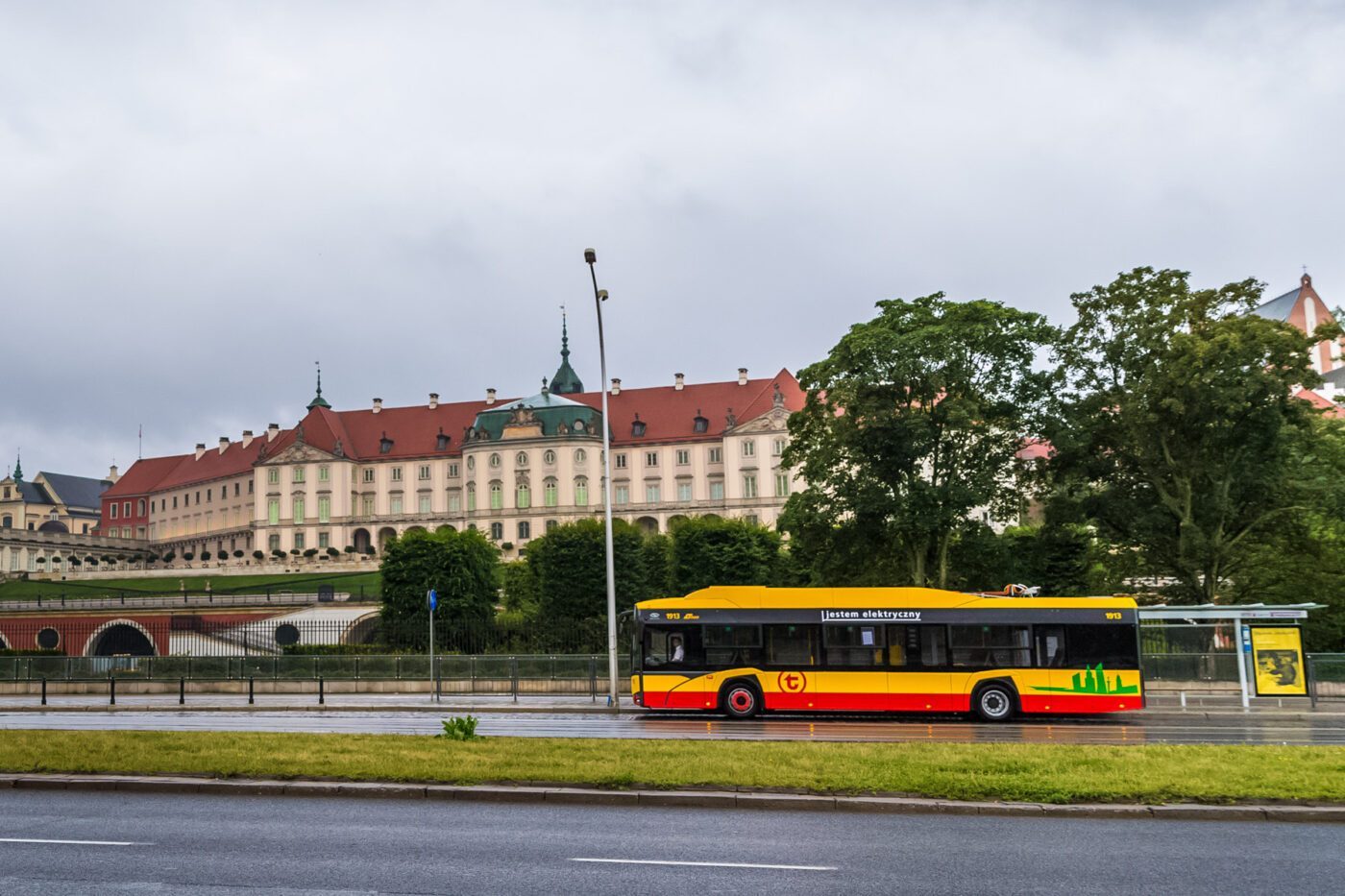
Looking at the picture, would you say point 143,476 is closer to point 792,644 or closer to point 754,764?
point 792,644

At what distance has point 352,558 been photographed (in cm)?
10356

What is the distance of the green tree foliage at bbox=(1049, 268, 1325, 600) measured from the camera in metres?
39.2

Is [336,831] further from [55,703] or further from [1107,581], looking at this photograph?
[1107,581]

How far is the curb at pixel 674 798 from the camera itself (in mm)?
13078

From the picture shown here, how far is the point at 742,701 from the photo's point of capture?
28203mm

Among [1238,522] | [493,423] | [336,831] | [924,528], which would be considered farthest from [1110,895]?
[493,423]

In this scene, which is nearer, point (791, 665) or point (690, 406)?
point (791, 665)

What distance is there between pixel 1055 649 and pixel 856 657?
458cm

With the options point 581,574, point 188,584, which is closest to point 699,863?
point 581,574

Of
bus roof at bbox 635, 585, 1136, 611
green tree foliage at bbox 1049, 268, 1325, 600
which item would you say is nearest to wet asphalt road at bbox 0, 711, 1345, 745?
bus roof at bbox 635, 585, 1136, 611

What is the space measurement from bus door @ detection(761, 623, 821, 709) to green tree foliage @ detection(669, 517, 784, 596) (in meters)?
38.2

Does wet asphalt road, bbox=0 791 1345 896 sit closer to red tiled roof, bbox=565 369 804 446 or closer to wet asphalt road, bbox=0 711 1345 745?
wet asphalt road, bbox=0 711 1345 745

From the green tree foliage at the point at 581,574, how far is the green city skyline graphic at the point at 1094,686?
38962 mm

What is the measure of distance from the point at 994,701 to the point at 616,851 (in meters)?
17.9
